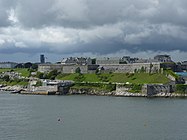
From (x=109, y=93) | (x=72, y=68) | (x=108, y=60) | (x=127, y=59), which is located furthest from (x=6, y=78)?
(x=109, y=93)

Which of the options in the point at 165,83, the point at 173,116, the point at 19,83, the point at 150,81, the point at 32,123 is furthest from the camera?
the point at 19,83

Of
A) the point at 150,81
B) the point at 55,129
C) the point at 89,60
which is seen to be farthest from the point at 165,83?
the point at 89,60

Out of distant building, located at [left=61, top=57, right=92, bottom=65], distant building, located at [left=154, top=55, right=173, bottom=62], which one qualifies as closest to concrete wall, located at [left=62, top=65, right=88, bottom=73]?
distant building, located at [left=61, top=57, right=92, bottom=65]

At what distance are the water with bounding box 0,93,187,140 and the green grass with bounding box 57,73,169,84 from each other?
27.2 meters

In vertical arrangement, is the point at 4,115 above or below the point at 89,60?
below

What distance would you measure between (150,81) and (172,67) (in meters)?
16.7

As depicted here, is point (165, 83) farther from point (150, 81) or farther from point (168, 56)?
point (168, 56)

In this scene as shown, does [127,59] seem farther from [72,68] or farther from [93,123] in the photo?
[93,123]

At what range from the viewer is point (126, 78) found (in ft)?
270

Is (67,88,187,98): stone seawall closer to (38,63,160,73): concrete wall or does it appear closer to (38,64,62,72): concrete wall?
(38,63,160,73): concrete wall

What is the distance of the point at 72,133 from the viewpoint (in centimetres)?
3045

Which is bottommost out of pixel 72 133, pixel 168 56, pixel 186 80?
pixel 72 133

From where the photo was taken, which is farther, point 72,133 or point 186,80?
point 186,80

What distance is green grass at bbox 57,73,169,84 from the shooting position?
7404cm
